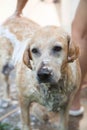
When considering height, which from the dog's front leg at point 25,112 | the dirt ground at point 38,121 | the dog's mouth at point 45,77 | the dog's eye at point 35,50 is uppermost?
the dog's eye at point 35,50

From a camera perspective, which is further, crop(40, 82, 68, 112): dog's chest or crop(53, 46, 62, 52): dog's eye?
crop(40, 82, 68, 112): dog's chest

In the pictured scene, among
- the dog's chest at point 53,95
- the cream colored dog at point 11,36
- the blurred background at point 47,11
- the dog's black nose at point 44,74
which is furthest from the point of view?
the blurred background at point 47,11

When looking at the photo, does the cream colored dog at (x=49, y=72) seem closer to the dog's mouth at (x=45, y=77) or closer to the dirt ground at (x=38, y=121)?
the dog's mouth at (x=45, y=77)

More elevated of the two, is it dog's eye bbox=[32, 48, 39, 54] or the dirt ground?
dog's eye bbox=[32, 48, 39, 54]

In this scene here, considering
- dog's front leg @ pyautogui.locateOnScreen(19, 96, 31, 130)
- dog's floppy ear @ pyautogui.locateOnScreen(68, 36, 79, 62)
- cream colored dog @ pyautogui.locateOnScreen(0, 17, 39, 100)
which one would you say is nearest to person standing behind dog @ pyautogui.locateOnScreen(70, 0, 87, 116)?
cream colored dog @ pyautogui.locateOnScreen(0, 17, 39, 100)

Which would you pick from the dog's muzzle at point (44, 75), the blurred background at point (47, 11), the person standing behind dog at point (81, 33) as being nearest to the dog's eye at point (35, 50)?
the dog's muzzle at point (44, 75)

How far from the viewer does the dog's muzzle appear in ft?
6.61

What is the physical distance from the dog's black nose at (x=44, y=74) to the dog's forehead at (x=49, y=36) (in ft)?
0.54

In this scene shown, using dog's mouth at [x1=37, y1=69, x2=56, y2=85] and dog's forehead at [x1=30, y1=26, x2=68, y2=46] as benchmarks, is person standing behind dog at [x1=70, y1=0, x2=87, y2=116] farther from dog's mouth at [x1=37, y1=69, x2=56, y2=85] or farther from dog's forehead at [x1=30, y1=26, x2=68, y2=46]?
dog's mouth at [x1=37, y1=69, x2=56, y2=85]

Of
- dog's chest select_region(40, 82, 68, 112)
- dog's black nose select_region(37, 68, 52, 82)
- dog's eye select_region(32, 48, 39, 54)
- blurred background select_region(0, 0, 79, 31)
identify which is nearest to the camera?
dog's black nose select_region(37, 68, 52, 82)

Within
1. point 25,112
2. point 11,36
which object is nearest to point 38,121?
point 25,112

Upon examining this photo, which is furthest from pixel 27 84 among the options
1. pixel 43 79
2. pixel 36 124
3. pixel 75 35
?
pixel 75 35

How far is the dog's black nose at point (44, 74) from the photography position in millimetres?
2014

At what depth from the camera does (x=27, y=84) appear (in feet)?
7.59
